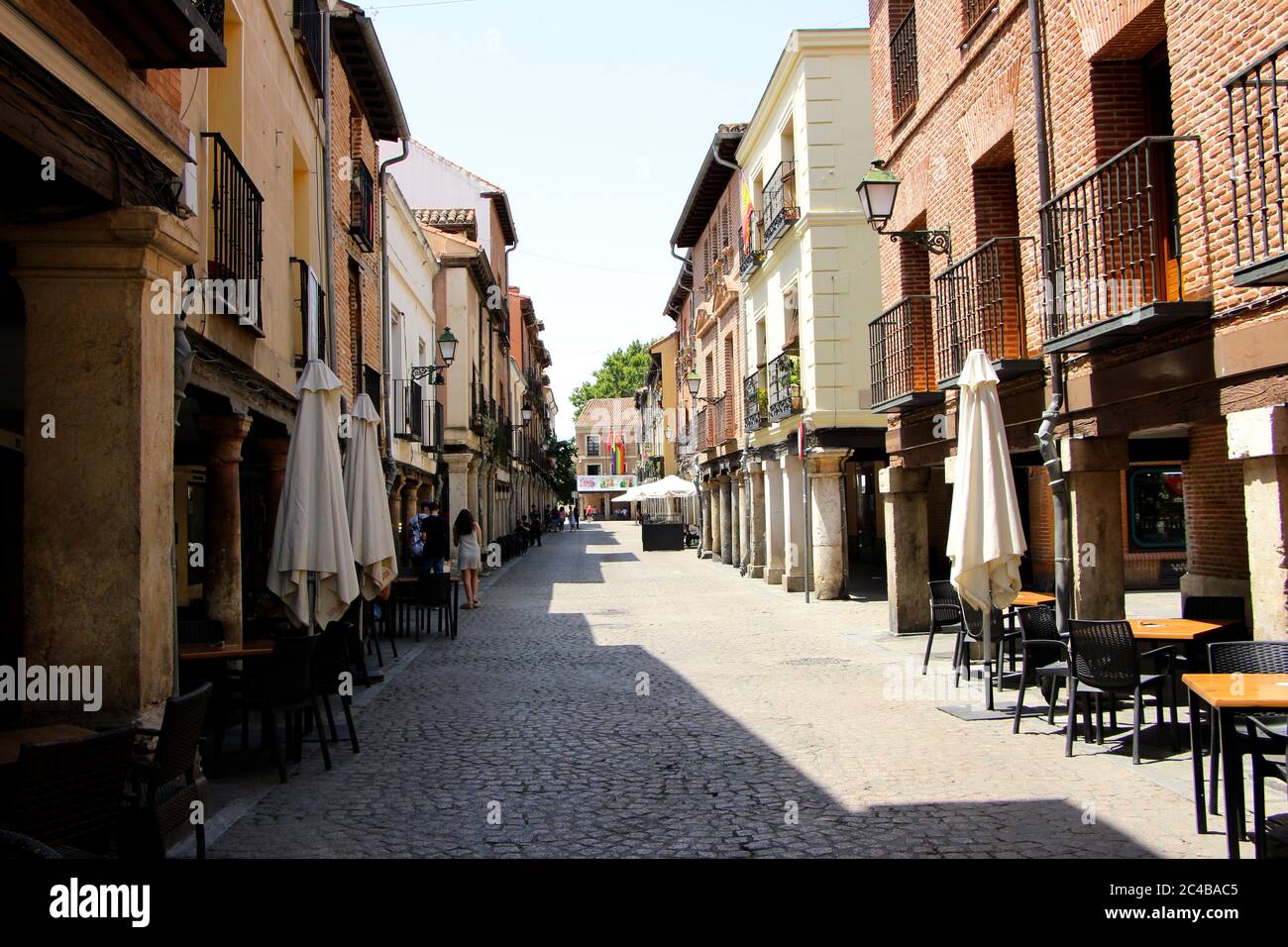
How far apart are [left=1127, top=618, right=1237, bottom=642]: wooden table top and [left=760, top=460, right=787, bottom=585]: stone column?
1424 centimetres

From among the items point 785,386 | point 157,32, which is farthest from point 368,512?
point 785,386

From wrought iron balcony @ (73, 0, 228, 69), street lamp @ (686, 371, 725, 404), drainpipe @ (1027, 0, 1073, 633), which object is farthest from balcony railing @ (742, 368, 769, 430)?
wrought iron balcony @ (73, 0, 228, 69)

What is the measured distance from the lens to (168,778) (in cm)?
473

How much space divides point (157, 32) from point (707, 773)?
17.3 ft

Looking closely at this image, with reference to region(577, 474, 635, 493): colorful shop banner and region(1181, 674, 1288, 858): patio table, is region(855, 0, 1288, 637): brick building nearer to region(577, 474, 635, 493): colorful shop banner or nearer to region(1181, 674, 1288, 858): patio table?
region(1181, 674, 1288, 858): patio table

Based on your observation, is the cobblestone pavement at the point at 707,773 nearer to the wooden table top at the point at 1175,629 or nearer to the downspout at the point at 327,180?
the wooden table top at the point at 1175,629

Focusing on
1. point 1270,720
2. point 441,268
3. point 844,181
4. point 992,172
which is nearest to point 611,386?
point 441,268

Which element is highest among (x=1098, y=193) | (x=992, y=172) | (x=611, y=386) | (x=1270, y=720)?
(x=611, y=386)

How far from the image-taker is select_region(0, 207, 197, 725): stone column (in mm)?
5230

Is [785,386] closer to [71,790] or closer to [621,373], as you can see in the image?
[71,790]

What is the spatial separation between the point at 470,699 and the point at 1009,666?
5.20 m

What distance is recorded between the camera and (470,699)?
31.8ft

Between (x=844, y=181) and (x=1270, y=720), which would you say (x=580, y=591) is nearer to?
(x=844, y=181)
